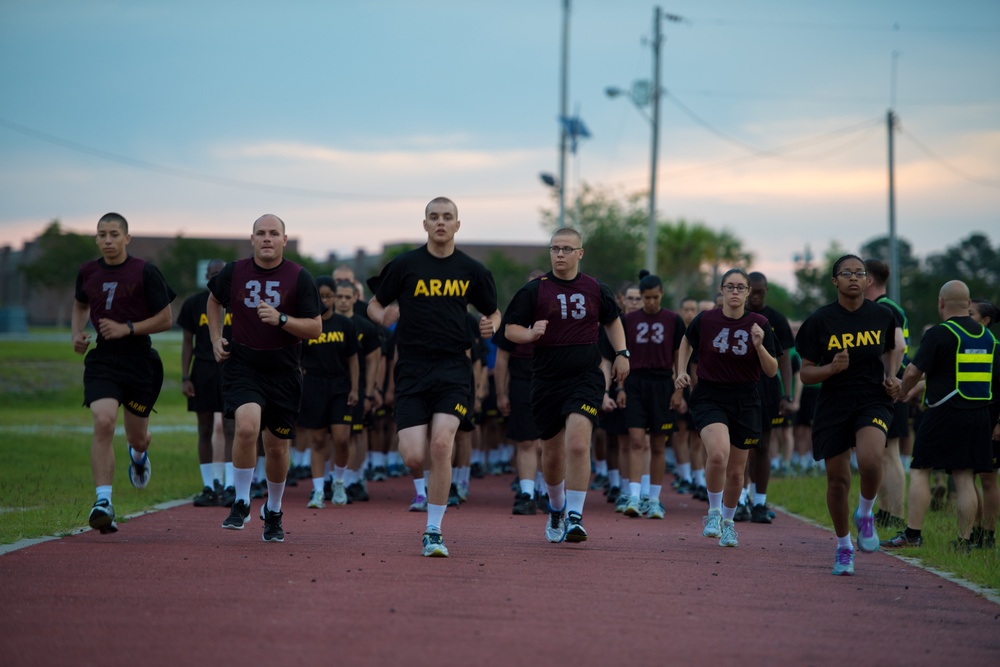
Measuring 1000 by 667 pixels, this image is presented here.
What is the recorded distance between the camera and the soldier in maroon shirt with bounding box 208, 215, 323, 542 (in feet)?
31.6

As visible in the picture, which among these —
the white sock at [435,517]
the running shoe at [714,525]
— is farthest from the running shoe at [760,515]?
the white sock at [435,517]

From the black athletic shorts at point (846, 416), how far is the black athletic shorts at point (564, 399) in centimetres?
183

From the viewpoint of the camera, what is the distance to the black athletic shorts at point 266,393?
9.60 m

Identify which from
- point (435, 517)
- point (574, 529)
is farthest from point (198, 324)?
point (574, 529)

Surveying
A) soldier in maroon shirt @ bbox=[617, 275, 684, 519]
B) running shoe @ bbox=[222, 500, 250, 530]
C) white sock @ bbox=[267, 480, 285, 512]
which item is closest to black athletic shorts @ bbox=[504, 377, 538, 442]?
soldier in maroon shirt @ bbox=[617, 275, 684, 519]

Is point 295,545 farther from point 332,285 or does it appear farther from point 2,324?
point 2,324

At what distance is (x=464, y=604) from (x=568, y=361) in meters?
3.49

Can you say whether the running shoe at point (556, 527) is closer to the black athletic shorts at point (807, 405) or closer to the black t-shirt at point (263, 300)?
the black t-shirt at point (263, 300)

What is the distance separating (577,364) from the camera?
10.2 meters

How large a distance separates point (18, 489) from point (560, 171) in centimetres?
3235

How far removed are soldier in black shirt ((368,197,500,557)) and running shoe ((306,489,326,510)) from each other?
14.4 feet

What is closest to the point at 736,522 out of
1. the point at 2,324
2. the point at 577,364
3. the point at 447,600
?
the point at 577,364

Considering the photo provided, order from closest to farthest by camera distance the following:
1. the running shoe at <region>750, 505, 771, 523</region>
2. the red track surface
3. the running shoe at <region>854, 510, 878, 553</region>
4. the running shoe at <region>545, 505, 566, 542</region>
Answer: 1. the red track surface
2. the running shoe at <region>854, 510, 878, 553</region>
3. the running shoe at <region>545, 505, 566, 542</region>
4. the running shoe at <region>750, 505, 771, 523</region>

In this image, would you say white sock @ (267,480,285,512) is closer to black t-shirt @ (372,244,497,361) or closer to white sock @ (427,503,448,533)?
white sock @ (427,503,448,533)
